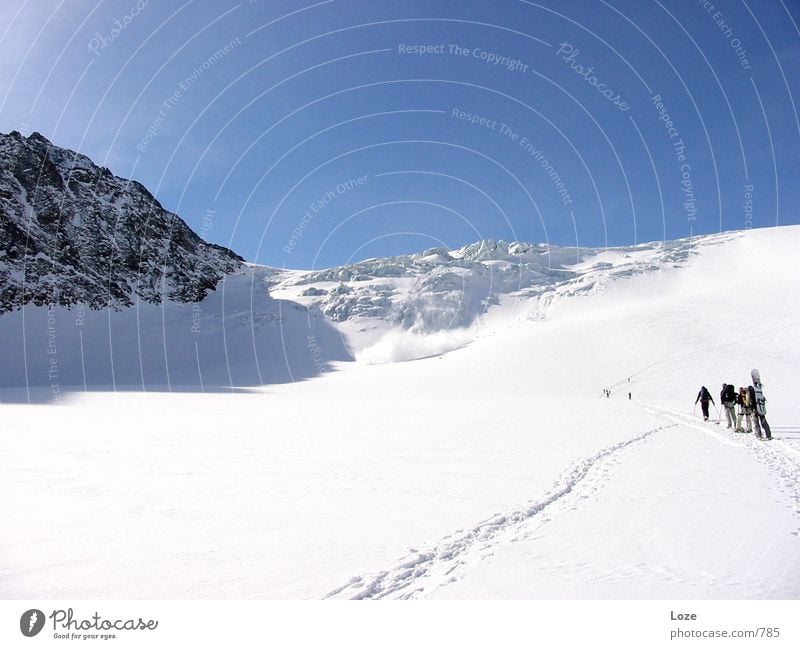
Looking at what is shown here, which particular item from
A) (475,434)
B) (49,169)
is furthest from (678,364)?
(49,169)

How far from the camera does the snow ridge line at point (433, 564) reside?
209 inches

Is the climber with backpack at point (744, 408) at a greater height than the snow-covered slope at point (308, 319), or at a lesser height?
lesser

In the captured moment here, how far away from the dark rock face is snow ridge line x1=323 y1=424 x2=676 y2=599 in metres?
124

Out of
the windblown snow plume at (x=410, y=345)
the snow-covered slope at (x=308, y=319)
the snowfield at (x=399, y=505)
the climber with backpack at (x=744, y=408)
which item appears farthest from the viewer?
the windblown snow plume at (x=410, y=345)

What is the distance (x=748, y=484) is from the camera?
9500 mm

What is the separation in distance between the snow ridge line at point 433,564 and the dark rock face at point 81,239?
124 metres

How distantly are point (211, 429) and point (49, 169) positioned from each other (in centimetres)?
14009

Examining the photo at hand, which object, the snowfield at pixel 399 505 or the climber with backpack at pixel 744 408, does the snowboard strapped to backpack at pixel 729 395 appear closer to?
the climber with backpack at pixel 744 408

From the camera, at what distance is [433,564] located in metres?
5.95

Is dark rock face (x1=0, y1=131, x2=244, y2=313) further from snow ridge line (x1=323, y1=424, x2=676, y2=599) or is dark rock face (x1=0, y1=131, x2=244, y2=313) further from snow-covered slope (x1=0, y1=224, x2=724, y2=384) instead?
snow ridge line (x1=323, y1=424, x2=676, y2=599)

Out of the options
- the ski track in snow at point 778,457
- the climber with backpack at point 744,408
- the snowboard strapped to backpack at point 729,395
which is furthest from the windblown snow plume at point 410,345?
the ski track in snow at point 778,457

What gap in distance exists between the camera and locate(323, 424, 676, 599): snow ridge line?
5.30 metres

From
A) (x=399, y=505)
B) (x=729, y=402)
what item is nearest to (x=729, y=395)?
(x=729, y=402)

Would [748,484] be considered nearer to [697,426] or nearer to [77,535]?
[77,535]
